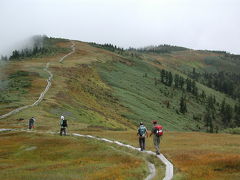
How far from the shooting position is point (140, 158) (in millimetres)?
32281

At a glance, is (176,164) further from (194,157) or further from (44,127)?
(44,127)

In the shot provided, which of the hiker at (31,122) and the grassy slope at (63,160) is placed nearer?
the grassy slope at (63,160)

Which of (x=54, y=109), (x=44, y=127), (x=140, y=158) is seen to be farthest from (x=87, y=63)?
(x=140, y=158)

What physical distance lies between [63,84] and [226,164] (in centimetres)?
9144

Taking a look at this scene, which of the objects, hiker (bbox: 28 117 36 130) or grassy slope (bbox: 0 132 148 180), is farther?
hiker (bbox: 28 117 36 130)

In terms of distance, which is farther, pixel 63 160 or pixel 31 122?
pixel 31 122

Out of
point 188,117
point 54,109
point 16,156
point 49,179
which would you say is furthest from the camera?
point 188,117

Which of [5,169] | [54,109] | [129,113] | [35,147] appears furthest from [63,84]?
[5,169]

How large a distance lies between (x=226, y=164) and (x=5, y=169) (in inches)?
732

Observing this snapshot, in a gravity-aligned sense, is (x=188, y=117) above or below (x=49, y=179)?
below

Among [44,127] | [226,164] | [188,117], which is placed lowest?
[188,117]

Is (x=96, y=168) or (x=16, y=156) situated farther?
(x=16, y=156)

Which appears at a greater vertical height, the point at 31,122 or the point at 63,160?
the point at 63,160

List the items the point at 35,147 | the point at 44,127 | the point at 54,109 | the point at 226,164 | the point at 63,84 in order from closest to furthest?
the point at 226,164 < the point at 35,147 < the point at 44,127 < the point at 54,109 < the point at 63,84
